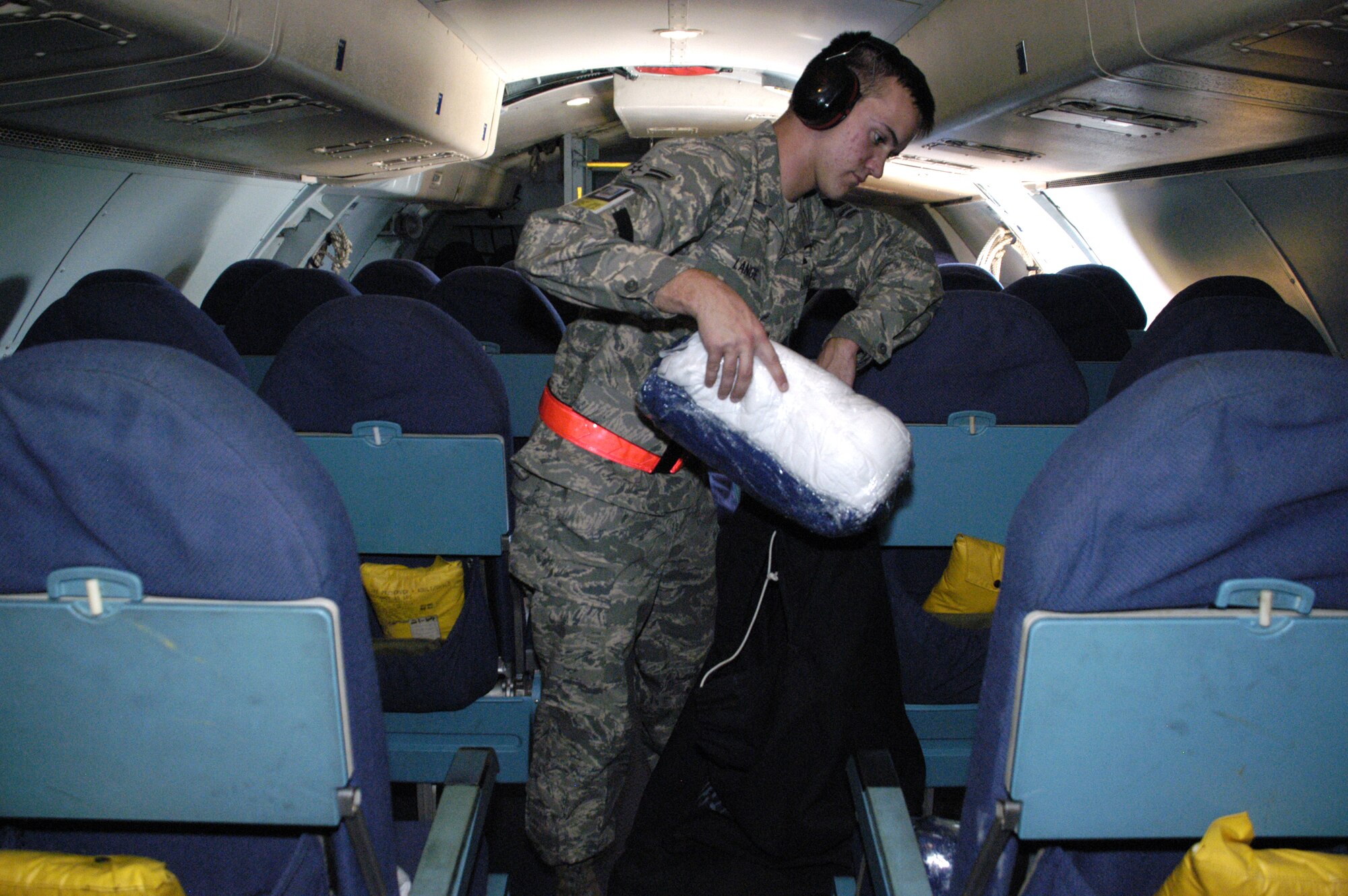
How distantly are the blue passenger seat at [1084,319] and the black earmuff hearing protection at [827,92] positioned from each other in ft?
7.36

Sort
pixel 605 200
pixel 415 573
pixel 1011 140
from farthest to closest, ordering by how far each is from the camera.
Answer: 1. pixel 1011 140
2. pixel 415 573
3. pixel 605 200

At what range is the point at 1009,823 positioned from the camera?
95 cm

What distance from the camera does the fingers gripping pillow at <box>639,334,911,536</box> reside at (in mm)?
1302

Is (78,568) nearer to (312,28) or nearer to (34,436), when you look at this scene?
(34,436)

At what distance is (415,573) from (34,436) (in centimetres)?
130

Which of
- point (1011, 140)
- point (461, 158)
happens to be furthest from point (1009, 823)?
point (461, 158)

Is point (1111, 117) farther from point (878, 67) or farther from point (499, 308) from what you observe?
point (499, 308)

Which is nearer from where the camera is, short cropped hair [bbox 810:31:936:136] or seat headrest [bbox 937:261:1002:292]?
short cropped hair [bbox 810:31:936:136]

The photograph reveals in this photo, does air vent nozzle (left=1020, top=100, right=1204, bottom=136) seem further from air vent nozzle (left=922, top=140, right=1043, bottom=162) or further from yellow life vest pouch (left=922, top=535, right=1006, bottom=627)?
yellow life vest pouch (left=922, top=535, right=1006, bottom=627)

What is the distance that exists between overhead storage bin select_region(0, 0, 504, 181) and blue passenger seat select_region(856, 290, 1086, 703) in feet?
6.54

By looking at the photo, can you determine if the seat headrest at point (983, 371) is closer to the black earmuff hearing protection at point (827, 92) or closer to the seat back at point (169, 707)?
the black earmuff hearing protection at point (827, 92)

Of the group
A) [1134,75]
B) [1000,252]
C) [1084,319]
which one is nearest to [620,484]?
[1134,75]

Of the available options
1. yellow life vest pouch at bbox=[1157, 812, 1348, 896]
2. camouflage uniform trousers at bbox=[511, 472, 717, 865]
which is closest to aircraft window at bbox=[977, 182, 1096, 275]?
camouflage uniform trousers at bbox=[511, 472, 717, 865]

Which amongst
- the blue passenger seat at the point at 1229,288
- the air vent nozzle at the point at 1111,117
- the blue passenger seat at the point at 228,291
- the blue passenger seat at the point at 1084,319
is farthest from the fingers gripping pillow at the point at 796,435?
the blue passenger seat at the point at 228,291
